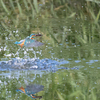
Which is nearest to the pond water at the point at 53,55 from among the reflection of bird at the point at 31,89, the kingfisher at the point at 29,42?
the reflection of bird at the point at 31,89

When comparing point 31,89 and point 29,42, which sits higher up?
point 29,42

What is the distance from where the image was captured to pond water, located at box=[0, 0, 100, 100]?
15.8 feet

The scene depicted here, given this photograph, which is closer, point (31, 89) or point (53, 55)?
point (31, 89)

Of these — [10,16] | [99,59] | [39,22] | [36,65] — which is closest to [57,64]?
[36,65]

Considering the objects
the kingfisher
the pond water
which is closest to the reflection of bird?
the pond water

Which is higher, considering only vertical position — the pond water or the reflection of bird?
the pond water

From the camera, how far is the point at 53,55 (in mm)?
6566

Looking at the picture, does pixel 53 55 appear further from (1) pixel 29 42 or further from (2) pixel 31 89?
(2) pixel 31 89

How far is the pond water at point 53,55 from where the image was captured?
482cm

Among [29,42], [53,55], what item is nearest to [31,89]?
[53,55]

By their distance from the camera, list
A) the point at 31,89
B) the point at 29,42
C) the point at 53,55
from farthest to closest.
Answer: the point at 29,42, the point at 53,55, the point at 31,89

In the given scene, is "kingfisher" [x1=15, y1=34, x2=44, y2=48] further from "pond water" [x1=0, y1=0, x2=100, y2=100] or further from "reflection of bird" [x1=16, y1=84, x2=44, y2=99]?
"reflection of bird" [x1=16, y1=84, x2=44, y2=99]

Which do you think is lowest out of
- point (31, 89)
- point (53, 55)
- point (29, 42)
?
point (31, 89)

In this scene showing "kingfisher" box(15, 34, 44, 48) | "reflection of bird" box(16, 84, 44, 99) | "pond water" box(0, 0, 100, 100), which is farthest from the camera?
"kingfisher" box(15, 34, 44, 48)
